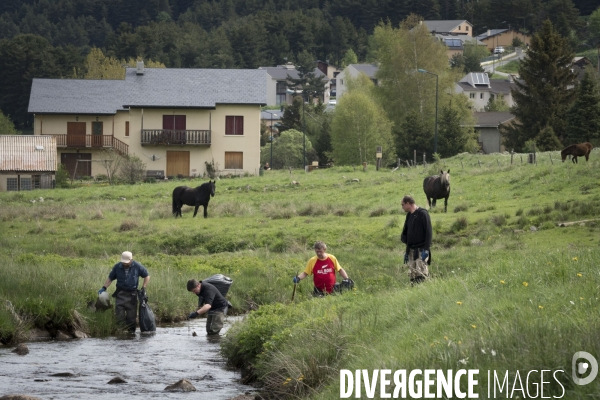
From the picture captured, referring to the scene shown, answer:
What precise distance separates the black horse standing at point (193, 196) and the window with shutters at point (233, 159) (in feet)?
97.3

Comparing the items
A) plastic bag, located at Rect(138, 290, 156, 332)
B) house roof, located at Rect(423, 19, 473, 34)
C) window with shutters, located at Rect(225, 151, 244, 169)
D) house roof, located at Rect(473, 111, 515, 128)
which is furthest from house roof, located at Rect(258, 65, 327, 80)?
plastic bag, located at Rect(138, 290, 156, 332)

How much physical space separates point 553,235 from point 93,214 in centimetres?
1838

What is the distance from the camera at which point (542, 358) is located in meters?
9.28

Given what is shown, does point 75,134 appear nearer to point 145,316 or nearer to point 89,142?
point 89,142

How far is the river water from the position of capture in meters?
14.3

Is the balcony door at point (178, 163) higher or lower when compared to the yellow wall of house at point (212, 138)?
lower

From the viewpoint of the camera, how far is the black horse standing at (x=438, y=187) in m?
33.9

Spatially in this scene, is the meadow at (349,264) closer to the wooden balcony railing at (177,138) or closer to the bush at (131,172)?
the bush at (131,172)

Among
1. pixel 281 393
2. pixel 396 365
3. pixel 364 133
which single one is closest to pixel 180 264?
pixel 281 393

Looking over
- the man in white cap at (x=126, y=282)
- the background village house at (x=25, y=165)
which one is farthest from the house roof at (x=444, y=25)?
the man in white cap at (x=126, y=282)

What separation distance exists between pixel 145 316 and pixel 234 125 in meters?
51.5

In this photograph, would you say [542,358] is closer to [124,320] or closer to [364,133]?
[124,320]

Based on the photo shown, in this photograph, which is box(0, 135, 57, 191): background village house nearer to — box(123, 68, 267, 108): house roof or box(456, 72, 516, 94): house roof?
box(123, 68, 267, 108): house roof

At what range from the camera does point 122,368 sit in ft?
52.3
